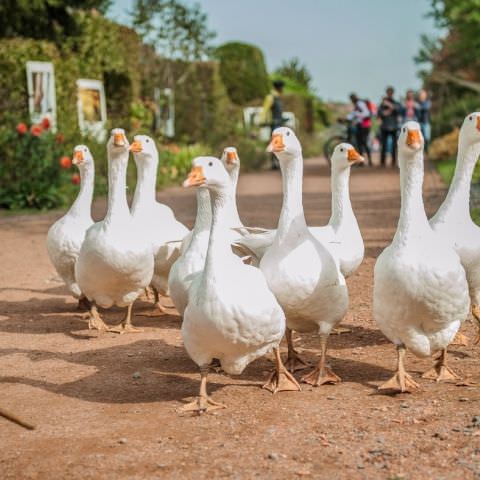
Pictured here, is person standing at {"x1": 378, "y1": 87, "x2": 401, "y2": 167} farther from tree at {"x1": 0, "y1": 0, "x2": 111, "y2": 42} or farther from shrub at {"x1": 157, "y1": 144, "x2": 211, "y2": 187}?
tree at {"x1": 0, "y1": 0, "x2": 111, "y2": 42}

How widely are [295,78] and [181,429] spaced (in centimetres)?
4235

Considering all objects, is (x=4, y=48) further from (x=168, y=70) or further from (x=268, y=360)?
(x=268, y=360)

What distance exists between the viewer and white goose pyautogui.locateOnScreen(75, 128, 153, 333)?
20.8 feet

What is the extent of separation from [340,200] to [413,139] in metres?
1.70

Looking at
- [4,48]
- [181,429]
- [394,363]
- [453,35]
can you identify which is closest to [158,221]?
[394,363]

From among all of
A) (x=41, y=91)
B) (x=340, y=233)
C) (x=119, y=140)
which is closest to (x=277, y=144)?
(x=340, y=233)

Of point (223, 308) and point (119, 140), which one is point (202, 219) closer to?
point (119, 140)

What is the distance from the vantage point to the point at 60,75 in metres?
17.7

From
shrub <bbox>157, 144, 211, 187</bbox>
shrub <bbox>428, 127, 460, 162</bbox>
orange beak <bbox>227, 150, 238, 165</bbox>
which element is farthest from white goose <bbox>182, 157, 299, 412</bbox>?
shrub <bbox>428, 127, 460, 162</bbox>

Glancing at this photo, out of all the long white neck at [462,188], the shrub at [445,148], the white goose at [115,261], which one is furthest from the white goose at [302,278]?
the shrub at [445,148]

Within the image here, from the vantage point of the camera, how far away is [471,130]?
19.3 ft

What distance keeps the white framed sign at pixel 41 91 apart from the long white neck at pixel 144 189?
935cm

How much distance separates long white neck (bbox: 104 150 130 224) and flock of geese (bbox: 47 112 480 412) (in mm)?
18

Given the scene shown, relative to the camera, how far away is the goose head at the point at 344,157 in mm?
6559
